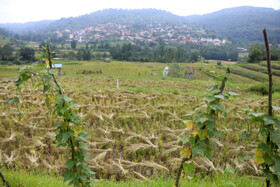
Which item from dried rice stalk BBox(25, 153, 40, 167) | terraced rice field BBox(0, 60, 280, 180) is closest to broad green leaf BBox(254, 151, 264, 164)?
terraced rice field BBox(0, 60, 280, 180)

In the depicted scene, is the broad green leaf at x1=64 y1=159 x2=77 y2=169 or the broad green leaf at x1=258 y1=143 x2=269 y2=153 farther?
the broad green leaf at x1=64 y1=159 x2=77 y2=169

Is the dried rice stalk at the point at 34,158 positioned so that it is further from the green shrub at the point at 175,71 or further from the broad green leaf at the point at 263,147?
the green shrub at the point at 175,71

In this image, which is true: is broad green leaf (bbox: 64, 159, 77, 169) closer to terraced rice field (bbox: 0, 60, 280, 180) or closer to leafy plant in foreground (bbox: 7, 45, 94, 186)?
leafy plant in foreground (bbox: 7, 45, 94, 186)

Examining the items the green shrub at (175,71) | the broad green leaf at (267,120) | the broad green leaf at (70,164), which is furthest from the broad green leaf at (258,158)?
the green shrub at (175,71)

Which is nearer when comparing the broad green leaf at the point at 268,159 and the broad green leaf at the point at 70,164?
the broad green leaf at the point at 268,159

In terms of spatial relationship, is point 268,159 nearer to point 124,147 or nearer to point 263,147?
point 263,147

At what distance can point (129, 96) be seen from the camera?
921 centimetres

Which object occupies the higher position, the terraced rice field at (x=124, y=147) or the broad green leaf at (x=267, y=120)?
the broad green leaf at (x=267, y=120)

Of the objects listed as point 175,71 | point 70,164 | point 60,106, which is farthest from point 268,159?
point 175,71

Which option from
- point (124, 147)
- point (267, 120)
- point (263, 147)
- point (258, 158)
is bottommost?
point (124, 147)

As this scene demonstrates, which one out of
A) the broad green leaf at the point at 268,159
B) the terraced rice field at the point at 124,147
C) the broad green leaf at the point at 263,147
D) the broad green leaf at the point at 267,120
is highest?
the broad green leaf at the point at 267,120

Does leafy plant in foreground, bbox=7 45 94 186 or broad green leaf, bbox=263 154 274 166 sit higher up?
leafy plant in foreground, bbox=7 45 94 186

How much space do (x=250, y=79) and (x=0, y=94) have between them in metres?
42.9

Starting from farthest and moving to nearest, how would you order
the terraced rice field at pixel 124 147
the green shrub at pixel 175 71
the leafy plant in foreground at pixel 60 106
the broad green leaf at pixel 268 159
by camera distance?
the green shrub at pixel 175 71 → the terraced rice field at pixel 124 147 → the broad green leaf at pixel 268 159 → the leafy plant in foreground at pixel 60 106
